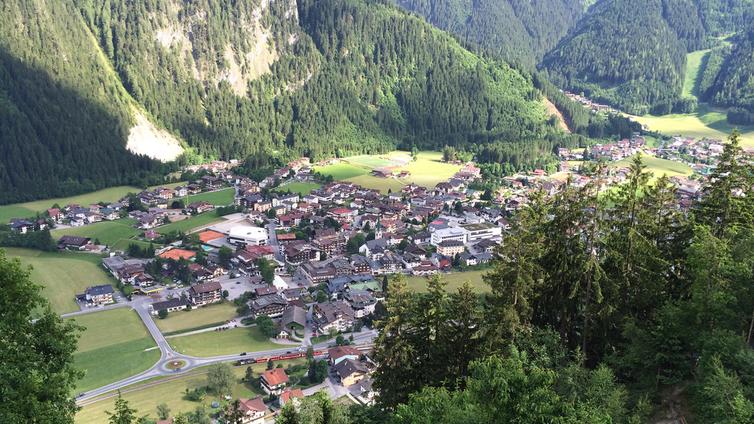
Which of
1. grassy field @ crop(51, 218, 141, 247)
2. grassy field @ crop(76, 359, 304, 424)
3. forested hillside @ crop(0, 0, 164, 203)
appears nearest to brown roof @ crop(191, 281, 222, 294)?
grassy field @ crop(76, 359, 304, 424)

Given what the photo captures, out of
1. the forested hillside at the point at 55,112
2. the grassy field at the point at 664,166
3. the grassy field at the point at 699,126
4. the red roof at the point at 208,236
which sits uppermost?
the forested hillside at the point at 55,112

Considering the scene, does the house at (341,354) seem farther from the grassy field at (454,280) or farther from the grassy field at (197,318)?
the grassy field at (454,280)

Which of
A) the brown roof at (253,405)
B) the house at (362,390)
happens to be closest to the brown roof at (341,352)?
the house at (362,390)

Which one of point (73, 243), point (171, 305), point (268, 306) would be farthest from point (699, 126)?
point (73, 243)

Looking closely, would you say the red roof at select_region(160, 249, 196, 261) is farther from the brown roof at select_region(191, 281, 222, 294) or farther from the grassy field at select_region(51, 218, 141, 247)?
the grassy field at select_region(51, 218, 141, 247)

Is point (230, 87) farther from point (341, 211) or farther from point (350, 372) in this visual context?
point (350, 372)

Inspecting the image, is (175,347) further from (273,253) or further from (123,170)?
(123,170)

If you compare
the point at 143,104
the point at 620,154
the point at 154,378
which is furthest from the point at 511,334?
the point at 143,104
